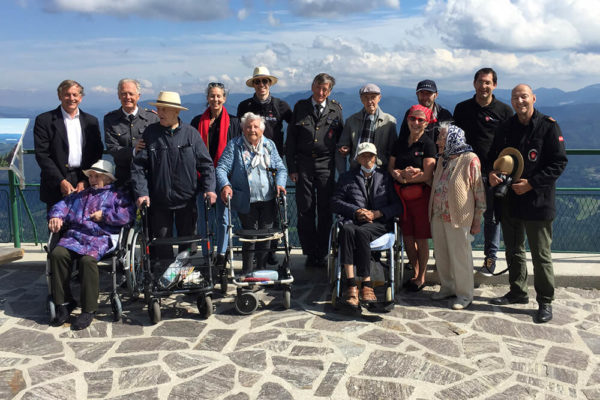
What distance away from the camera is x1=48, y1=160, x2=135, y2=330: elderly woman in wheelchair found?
4.49m

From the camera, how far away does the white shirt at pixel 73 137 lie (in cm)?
516

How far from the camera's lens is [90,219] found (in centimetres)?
469

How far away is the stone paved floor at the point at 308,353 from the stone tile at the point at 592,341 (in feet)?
0.05

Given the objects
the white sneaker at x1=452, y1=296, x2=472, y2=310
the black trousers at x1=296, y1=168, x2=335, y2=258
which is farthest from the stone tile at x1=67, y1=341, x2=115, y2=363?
the white sneaker at x1=452, y1=296, x2=472, y2=310

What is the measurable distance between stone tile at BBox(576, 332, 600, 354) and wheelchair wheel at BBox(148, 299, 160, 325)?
143 inches

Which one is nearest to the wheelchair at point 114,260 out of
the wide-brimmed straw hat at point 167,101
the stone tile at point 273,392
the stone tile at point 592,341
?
the wide-brimmed straw hat at point 167,101

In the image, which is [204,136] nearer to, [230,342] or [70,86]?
[70,86]

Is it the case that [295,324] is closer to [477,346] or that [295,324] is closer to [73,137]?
[477,346]

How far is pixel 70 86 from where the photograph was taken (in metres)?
5.02

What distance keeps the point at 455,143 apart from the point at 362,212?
3.56ft

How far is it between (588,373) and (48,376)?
12.8 ft

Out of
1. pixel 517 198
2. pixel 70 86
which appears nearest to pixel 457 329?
pixel 517 198

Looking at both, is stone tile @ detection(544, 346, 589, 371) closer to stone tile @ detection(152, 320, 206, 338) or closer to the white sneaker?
the white sneaker

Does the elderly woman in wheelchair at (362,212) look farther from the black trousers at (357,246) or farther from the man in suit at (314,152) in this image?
the man in suit at (314,152)
